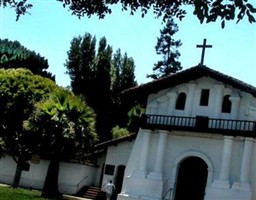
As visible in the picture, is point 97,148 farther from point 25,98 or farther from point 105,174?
point 25,98

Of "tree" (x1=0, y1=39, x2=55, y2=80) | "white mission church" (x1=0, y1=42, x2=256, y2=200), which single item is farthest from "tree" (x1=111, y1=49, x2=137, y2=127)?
"white mission church" (x1=0, y1=42, x2=256, y2=200)

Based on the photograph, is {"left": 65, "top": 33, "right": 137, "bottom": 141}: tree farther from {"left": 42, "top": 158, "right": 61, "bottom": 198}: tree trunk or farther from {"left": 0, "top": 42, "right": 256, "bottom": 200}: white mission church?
{"left": 0, "top": 42, "right": 256, "bottom": 200}: white mission church

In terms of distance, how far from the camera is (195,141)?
22.9 metres

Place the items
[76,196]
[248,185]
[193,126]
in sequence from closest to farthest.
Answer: [248,185]
[193,126]
[76,196]

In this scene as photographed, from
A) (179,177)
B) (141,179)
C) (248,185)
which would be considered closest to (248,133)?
(248,185)

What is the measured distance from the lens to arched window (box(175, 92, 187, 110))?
2386 cm

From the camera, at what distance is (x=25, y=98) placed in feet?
96.8

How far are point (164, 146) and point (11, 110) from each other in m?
11.3

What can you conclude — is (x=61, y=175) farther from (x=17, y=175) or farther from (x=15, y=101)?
(x=15, y=101)

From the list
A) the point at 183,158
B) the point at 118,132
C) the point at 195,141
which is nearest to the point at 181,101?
the point at 195,141

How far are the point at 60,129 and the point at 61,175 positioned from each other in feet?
18.5

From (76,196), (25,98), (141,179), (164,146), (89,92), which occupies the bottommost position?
(76,196)

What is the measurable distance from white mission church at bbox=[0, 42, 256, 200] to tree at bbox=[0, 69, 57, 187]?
7.70m

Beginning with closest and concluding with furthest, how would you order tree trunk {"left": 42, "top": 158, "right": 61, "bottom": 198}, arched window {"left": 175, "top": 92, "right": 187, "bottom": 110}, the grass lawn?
the grass lawn, arched window {"left": 175, "top": 92, "right": 187, "bottom": 110}, tree trunk {"left": 42, "top": 158, "right": 61, "bottom": 198}
